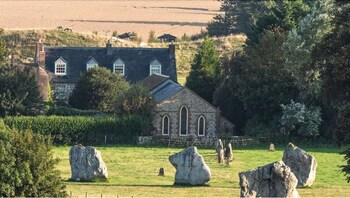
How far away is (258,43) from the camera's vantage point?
107m

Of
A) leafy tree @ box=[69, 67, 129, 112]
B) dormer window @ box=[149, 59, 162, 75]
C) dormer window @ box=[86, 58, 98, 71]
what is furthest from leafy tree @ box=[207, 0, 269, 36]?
leafy tree @ box=[69, 67, 129, 112]

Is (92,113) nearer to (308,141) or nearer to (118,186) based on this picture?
(308,141)

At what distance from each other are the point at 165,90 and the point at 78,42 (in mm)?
41944

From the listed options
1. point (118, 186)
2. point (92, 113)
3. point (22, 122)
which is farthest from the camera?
point (92, 113)

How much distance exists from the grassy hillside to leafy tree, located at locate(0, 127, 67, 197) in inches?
3094

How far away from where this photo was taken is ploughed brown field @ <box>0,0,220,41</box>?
6373 inches

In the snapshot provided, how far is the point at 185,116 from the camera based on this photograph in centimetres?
9856

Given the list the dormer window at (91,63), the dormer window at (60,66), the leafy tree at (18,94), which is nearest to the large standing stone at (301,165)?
the leafy tree at (18,94)

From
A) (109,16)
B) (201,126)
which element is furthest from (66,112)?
(109,16)

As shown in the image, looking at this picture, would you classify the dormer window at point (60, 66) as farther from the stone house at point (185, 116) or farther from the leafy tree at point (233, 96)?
the stone house at point (185, 116)

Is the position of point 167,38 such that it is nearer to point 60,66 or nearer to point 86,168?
point 60,66

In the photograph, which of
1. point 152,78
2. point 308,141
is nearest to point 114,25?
point 152,78

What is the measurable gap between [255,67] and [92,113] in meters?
11.8

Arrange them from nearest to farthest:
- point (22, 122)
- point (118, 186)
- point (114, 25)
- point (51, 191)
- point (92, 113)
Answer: point (51, 191), point (118, 186), point (22, 122), point (92, 113), point (114, 25)
